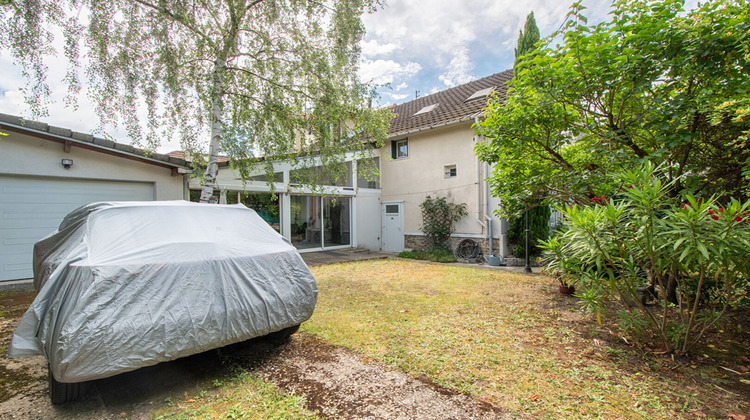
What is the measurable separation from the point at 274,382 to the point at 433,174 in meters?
9.97

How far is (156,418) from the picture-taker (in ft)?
7.12

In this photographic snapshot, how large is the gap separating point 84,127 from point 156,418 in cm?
683

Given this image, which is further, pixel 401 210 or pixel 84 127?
pixel 401 210

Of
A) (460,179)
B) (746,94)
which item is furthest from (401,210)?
(746,94)

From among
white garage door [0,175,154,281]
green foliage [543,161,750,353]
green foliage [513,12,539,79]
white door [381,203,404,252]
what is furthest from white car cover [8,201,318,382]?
green foliage [513,12,539,79]

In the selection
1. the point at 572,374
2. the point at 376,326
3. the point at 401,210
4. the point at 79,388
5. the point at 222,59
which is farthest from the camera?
the point at 401,210

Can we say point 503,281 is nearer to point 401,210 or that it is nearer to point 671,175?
point 671,175

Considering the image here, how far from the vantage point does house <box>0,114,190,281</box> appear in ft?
19.9

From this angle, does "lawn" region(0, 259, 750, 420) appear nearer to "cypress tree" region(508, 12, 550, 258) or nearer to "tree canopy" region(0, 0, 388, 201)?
"tree canopy" region(0, 0, 388, 201)

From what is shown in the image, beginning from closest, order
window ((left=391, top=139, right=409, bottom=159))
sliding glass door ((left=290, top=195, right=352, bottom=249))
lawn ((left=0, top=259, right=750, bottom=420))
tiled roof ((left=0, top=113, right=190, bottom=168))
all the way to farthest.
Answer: lawn ((left=0, top=259, right=750, bottom=420))
tiled roof ((left=0, top=113, right=190, bottom=168))
sliding glass door ((left=290, top=195, right=352, bottom=249))
window ((left=391, top=139, right=409, bottom=159))

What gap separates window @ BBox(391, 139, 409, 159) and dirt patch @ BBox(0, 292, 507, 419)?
1021 centimetres

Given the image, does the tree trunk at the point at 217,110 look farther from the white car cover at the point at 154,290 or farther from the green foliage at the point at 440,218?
the green foliage at the point at 440,218

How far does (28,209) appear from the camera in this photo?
640 centimetres

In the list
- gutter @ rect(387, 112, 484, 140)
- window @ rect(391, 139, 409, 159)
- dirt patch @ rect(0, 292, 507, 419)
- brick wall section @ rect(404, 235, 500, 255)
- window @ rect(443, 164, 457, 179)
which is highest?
gutter @ rect(387, 112, 484, 140)
